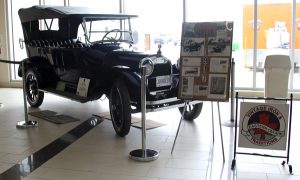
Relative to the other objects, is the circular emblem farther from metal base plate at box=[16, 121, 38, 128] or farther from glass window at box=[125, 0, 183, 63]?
glass window at box=[125, 0, 183, 63]

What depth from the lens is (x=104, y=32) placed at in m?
5.81

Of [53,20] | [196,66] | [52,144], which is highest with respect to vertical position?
[53,20]

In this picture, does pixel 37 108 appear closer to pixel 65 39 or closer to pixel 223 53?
pixel 65 39

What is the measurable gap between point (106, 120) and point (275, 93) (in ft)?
8.17

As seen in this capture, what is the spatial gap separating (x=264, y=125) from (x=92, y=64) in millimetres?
2694

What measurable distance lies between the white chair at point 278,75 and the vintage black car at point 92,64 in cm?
118

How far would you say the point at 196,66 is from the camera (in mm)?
3662

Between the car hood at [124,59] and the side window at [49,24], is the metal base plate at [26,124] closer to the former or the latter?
the car hood at [124,59]

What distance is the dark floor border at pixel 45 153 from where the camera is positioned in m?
3.49

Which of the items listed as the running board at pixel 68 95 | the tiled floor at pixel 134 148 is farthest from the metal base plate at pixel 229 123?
the running board at pixel 68 95

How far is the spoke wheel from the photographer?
6278mm

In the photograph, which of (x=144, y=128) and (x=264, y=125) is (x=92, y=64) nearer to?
(x=144, y=128)

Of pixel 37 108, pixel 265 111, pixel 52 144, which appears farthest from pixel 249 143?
pixel 37 108

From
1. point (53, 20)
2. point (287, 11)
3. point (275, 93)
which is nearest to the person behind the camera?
point (275, 93)
